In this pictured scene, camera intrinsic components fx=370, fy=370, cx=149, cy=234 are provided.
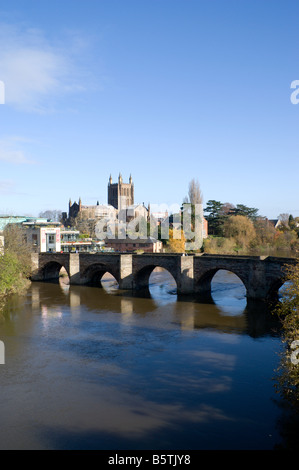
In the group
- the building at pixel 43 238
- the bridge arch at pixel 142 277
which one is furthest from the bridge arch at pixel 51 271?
the bridge arch at pixel 142 277

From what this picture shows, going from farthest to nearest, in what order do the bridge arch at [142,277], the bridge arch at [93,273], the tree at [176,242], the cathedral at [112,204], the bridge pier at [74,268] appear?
the cathedral at [112,204], the tree at [176,242], the bridge pier at [74,268], the bridge arch at [93,273], the bridge arch at [142,277]

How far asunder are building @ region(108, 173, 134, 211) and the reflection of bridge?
9932 centimetres

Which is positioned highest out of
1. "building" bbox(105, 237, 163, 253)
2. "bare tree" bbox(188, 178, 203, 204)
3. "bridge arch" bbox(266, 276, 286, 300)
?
"bare tree" bbox(188, 178, 203, 204)

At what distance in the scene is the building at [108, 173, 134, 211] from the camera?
16462 centimetres

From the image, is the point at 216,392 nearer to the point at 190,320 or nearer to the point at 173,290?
the point at 190,320

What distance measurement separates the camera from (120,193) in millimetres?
166000

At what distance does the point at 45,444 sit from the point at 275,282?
32.1 m

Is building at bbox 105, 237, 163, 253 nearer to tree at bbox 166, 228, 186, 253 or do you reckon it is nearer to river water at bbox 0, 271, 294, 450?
tree at bbox 166, 228, 186, 253

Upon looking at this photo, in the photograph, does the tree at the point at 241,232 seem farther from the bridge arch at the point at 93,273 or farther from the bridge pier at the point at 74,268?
the bridge pier at the point at 74,268

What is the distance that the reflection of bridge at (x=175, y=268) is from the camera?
42812mm

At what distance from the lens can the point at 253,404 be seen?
1966 centimetres

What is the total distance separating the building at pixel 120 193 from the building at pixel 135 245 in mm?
69896

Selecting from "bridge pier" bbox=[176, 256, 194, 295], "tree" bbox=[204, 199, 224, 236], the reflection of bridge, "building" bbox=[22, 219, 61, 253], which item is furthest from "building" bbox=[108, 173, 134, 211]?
"bridge pier" bbox=[176, 256, 194, 295]
